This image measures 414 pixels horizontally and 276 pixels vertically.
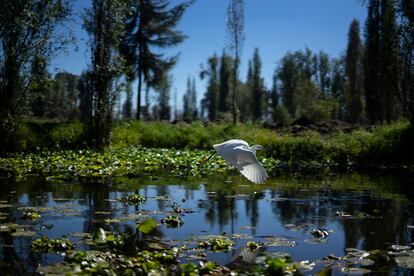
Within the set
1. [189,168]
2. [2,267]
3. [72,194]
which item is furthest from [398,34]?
[2,267]

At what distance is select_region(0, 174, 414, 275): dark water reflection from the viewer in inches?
235

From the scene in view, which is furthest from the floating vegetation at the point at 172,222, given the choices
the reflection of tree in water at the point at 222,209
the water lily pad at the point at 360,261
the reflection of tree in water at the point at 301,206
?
the water lily pad at the point at 360,261

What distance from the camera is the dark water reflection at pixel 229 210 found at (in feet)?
19.6

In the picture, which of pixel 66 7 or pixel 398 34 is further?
pixel 398 34

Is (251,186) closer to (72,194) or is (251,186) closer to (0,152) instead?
(72,194)

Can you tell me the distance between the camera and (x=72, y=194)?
9.66 m

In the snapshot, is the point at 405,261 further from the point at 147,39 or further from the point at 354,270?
the point at 147,39

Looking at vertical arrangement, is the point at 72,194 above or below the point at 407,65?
below

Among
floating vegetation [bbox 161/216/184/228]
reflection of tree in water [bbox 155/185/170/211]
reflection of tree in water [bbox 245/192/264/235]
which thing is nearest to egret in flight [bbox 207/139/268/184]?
reflection of tree in water [bbox 245/192/264/235]

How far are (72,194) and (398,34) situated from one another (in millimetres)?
17292

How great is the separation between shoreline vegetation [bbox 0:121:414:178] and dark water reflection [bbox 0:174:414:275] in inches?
86.9

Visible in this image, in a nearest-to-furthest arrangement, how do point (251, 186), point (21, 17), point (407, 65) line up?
point (251, 186)
point (21, 17)
point (407, 65)

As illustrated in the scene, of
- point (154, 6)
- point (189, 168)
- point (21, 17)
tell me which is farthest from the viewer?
point (154, 6)

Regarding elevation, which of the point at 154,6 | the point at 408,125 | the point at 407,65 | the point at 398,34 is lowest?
the point at 408,125
